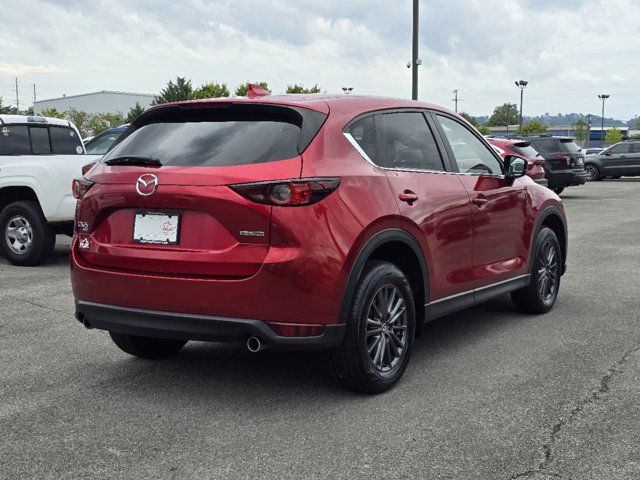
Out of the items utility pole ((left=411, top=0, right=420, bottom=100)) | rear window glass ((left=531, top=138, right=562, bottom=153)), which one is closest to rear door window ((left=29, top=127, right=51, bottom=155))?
rear window glass ((left=531, top=138, right=562, bottom=153))

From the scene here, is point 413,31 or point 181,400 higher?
point 413,31

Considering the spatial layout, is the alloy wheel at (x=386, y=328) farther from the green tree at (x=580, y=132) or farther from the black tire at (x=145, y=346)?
the green tree at (x=580, y=132)

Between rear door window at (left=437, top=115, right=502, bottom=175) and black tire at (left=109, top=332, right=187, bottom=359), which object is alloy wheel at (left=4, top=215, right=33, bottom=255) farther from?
rear door window at (left=437, top=115, right=502, bottom=175)

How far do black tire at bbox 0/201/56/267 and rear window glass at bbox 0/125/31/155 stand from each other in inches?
29.4

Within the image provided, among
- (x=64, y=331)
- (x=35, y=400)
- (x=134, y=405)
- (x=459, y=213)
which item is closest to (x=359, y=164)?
(x=459, y=213)

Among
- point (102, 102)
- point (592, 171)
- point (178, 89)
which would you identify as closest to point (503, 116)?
point (102, 102)

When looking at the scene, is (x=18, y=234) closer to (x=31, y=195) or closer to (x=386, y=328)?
(x=31, y=195)

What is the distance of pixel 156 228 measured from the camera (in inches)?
168

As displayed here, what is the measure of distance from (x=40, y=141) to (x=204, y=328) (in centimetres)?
721

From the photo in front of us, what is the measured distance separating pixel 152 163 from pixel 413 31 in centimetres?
2400

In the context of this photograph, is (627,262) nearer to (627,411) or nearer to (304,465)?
(627,411)

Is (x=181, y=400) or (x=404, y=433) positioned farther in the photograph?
(x=181, y=400)

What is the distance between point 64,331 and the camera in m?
6.23

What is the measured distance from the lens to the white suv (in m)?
9.52
